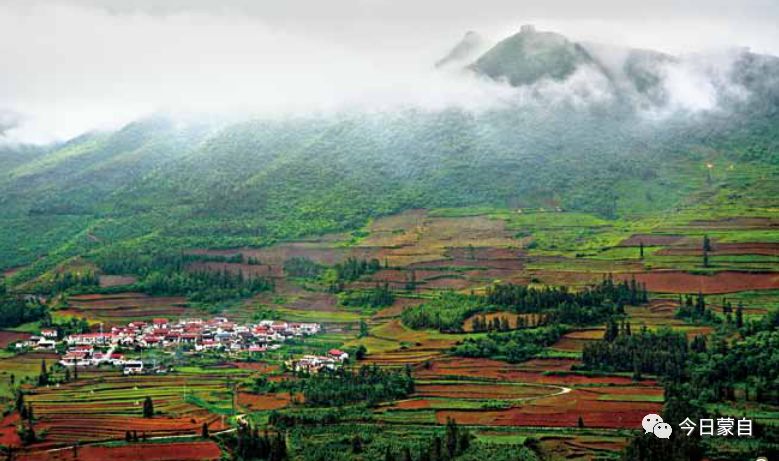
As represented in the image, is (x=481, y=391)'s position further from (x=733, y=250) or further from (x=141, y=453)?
(x=733, y=250)

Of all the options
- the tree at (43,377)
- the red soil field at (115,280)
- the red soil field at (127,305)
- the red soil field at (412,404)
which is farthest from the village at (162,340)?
the red soil field at (412,404)

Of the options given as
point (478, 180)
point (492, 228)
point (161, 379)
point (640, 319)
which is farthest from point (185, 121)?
point (640, 319)

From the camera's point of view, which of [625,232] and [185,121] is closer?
[625,232]

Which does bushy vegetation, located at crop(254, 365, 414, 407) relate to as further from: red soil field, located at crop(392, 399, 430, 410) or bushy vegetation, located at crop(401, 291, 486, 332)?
bushy vegetation, located at crop(401, 291, 486, 332)

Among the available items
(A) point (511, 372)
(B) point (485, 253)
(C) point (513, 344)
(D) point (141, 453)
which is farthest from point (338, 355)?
(B) point (485, 253)

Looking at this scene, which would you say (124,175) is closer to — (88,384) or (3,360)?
(3,360)

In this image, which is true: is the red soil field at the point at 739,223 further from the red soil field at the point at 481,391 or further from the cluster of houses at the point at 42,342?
the cluster of houses at the point at 42,342

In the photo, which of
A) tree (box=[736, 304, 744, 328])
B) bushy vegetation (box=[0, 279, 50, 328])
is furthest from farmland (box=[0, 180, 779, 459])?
bushy vegetation (box=[0, 279, 50, 328])
